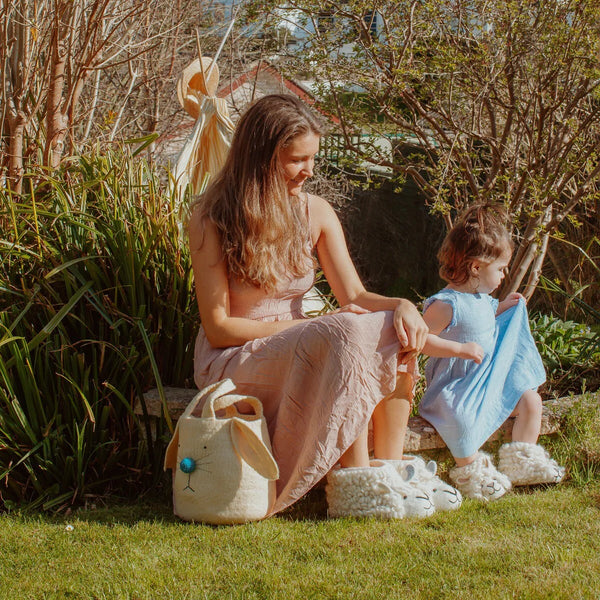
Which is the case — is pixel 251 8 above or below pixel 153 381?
above

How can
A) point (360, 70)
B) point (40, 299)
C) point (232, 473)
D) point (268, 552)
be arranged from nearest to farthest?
point (268, 552)
point (232, 473)
point (40, 299)
point (360, 70)

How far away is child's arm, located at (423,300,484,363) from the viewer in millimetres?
3014

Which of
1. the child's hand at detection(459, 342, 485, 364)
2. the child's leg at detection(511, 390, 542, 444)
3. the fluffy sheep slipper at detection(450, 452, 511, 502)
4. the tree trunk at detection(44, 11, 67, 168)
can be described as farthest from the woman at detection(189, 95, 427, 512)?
the tree trunk at detection(44, 11, 67, 168)

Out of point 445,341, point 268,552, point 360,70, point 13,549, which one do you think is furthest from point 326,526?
point 360,70

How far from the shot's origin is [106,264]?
346 centimetres

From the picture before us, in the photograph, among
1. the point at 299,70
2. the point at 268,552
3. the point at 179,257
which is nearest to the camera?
the point at 268,552

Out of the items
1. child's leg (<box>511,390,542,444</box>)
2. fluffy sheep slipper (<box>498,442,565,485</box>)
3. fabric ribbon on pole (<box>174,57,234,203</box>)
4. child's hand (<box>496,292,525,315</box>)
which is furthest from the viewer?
fabric ribbon on pole (<box>174,57,234,203</box>)

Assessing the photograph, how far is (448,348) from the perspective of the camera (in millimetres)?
3018

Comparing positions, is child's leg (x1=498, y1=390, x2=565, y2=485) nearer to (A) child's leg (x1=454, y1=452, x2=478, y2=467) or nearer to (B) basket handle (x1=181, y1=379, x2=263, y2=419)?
(A) child's leg (x1=454, y1=452, x2=478, y2=467)

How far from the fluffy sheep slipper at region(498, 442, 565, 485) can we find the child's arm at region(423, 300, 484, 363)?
1.40 feet

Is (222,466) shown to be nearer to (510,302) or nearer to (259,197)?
(259,197)

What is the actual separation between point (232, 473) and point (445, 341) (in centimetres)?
94

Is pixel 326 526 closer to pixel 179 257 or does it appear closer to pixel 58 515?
pixel 58 515

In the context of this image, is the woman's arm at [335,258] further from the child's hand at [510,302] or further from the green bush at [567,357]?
the green bush at [567,357]
